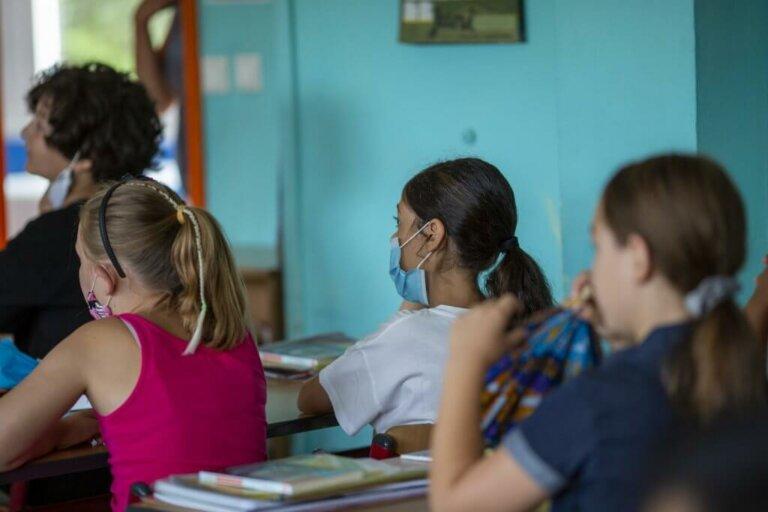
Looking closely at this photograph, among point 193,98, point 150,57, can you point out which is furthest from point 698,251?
point 150,57

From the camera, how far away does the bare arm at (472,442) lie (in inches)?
51.4

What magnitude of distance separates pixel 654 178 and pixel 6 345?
1.50 meters

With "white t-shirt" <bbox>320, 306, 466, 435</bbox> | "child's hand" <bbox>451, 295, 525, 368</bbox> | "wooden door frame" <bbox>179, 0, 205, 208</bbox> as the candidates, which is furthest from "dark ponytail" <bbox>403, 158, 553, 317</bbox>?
"wooden door frame" <bbox>179, 0, 205, 208</bbox>

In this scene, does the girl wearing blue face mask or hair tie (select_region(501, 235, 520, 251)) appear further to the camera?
hair tie (select_region(501, 235, 520, 251))

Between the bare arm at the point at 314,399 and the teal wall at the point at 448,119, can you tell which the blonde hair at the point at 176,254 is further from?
the teal wall at the point at 448,119

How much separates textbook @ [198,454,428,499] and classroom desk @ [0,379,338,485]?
442 millimetres

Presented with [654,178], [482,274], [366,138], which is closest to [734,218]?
[654,178]

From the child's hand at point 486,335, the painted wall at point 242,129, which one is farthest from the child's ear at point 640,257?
the painted wall at point 242,129

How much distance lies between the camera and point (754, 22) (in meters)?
2.69

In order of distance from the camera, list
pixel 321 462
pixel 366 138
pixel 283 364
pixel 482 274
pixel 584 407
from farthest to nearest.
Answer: pixel 366 138 < pixel 283 364 < pixel 482 274 < pixel 321 462 < pixel 584 407

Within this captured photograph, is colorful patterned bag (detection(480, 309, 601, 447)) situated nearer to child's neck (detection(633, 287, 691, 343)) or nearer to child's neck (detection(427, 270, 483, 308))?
child's neck (detection(633, 287, 691, 343))

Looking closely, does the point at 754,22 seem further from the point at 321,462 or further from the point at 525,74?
the point at 321,462

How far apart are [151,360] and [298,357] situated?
2.75 ft

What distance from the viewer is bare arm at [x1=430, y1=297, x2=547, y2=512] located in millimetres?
1307
